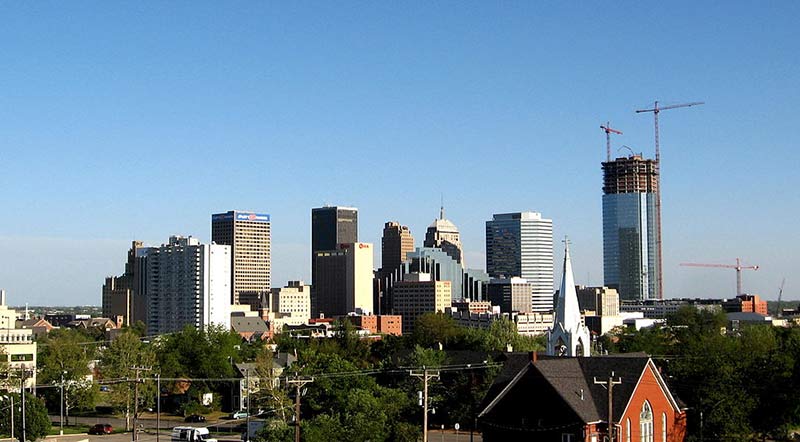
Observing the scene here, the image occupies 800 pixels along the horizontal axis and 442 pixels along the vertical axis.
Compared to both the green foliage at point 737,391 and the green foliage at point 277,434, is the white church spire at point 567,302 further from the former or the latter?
the green foliage at point 277,434

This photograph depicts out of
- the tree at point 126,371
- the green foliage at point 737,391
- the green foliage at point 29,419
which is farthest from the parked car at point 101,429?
the green foliage at point 737,391

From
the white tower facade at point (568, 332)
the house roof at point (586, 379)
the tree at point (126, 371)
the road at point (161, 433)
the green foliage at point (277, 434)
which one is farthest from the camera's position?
the tree at point (126, 371)

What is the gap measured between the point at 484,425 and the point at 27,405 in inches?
1508

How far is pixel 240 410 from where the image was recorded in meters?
124

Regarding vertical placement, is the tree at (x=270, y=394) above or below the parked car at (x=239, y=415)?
above

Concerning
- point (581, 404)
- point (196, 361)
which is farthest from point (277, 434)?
point (196, 361)

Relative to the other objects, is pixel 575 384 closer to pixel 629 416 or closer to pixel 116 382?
pixel 629 416

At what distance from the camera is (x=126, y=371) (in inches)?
4734

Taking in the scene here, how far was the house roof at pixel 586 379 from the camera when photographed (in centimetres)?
7225

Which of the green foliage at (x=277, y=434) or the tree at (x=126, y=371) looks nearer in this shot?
the green foliage at (x=277, y=434)

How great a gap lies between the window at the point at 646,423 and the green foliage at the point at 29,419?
46.9 metres

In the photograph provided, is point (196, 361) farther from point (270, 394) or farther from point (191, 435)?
point (191, 435)

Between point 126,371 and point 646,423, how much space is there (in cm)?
6458

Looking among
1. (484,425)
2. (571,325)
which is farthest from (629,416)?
(571,325)
